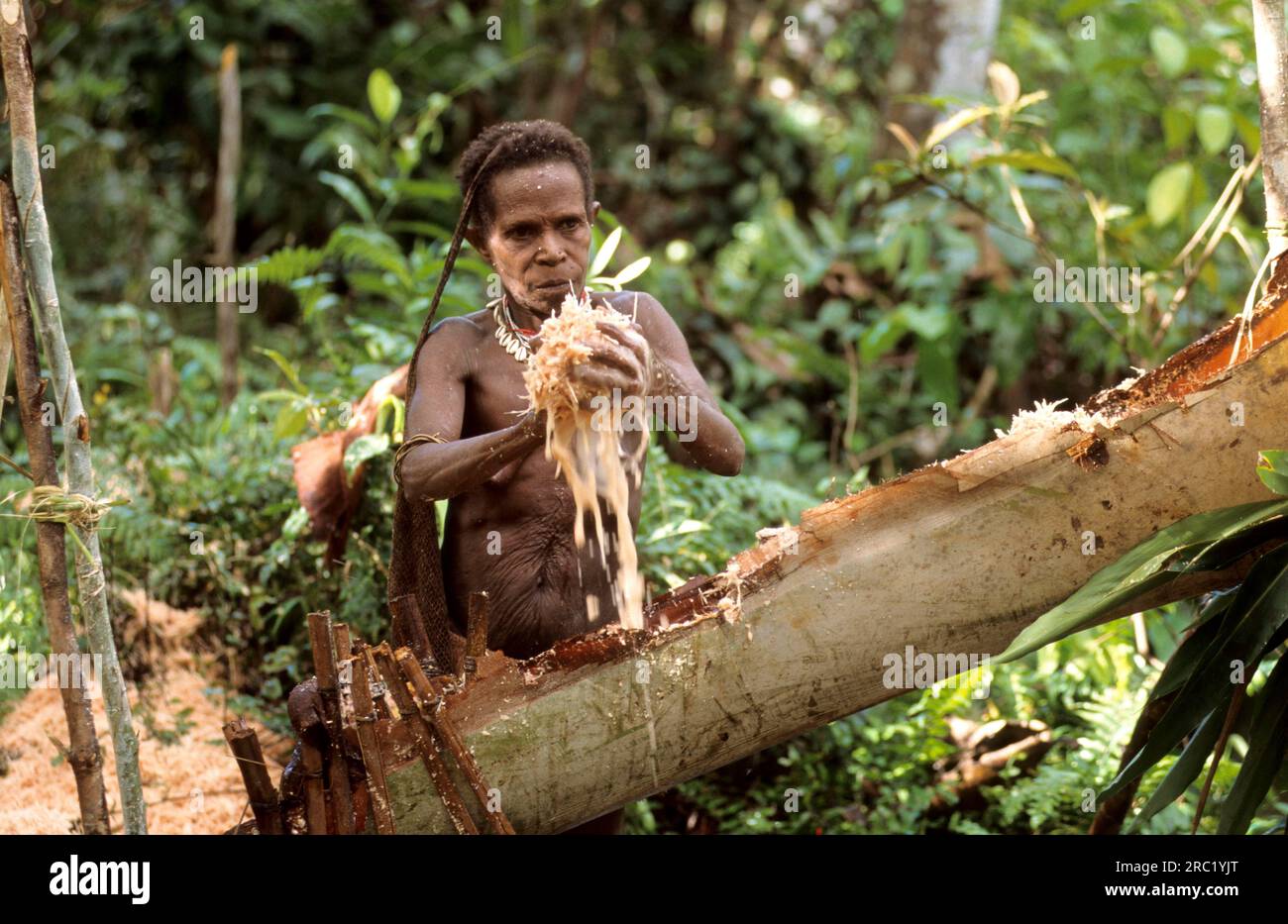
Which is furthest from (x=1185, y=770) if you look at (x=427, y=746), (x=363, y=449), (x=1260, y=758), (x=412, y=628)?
(x=363, y=449)

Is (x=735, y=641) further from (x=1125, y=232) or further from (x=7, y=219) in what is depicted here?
(x=1125, y=232)

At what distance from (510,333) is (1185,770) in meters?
1.66

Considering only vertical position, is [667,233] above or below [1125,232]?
above

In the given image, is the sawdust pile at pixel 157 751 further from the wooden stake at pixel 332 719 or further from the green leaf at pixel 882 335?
the green leaf at pixel 882 335

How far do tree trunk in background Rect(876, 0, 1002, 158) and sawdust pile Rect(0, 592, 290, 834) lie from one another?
4.73 meters

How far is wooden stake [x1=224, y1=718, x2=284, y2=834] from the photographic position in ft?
8.16

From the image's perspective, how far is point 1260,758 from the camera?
8.43 feet

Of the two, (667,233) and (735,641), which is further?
(667,233)

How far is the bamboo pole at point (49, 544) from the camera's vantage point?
2.69 meters

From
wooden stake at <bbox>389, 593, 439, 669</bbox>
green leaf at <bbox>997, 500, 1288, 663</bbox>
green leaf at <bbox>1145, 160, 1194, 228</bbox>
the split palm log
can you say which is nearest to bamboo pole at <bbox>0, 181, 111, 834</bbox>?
wooden stake at <bbox>389, 593, 439, 669</bbox>

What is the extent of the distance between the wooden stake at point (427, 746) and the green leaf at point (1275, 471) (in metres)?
1.63
